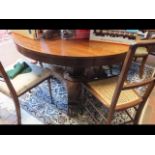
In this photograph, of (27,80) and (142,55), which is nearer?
(142,55)

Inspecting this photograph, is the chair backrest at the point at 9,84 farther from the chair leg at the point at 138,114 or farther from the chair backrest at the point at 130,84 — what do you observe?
the chair leg at the point at 138,114

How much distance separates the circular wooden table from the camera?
0.93m

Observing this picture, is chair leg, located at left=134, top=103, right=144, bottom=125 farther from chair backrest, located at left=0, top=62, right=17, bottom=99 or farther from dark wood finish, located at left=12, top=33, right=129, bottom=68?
chair backrest, located at left=0, top=62, right=17, bottom=99

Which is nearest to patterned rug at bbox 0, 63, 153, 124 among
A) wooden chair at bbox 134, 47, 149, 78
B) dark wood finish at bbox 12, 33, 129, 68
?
wooden chair at bbox 134, 47, 149, 78

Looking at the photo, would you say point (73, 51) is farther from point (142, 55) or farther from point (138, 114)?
point (138, 114)

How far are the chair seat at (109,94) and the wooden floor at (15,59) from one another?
90 mm

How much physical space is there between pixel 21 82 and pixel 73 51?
378 mm

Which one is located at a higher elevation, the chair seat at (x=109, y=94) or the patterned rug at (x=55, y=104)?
the chair seat at (x=109, y=94)

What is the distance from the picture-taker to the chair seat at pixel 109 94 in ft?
3.30

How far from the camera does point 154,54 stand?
0.87 m

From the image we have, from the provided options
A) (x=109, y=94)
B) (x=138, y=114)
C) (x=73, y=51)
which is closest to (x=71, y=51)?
(x=73, y=51)

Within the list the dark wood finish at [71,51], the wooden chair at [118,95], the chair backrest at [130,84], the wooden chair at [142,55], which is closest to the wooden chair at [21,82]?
the dark wood finish at [71,51]

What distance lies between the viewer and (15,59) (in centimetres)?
107

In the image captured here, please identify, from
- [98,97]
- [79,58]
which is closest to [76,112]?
[98,97]
